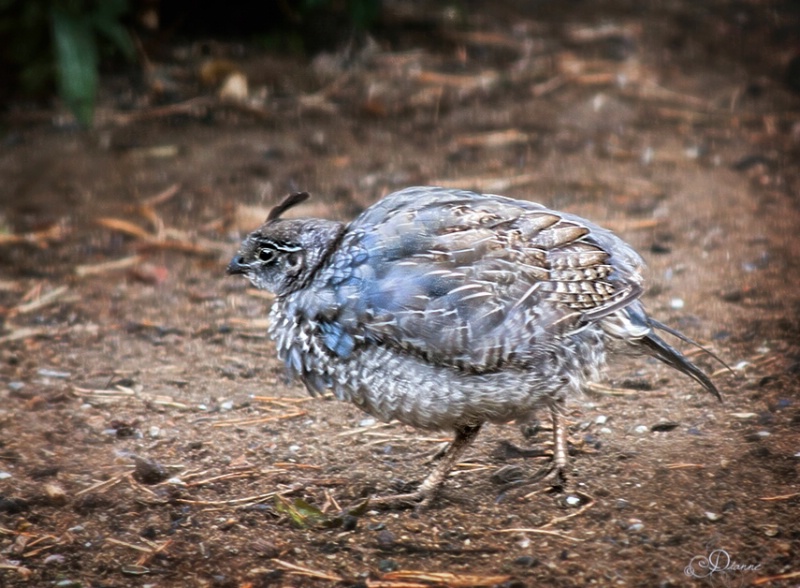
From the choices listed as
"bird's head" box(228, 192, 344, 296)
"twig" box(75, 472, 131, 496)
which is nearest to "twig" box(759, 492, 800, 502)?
"bird's head" box(228, 192, 344, 296)

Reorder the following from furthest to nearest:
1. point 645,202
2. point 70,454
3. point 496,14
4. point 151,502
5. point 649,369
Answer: point 496,14
point 645,202
point 649,369
point 70,454
point 151,502

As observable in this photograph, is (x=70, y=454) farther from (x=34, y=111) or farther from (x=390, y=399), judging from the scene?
(x=34, y=111)

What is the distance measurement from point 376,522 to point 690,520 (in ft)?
4.05

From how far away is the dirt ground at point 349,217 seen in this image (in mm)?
4180

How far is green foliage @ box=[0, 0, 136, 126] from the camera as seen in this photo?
728cm

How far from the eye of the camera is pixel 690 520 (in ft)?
13.8

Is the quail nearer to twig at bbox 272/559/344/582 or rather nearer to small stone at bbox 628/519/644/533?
small stone at bbox 628/519/644/533

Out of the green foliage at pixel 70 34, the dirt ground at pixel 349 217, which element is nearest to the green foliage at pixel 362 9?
the dirt ground at pixel 349 217

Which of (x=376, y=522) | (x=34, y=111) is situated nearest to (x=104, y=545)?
(x=376, y=522)

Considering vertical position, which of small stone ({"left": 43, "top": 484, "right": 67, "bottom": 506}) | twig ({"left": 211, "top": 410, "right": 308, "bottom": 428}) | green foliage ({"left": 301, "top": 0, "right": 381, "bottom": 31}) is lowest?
twig ({"left": 211, "top": 410, "right": 308, "bottom": 428})

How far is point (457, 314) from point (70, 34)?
4368mm

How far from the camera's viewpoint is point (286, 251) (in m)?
4.66

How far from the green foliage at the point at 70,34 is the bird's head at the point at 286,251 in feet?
9.96

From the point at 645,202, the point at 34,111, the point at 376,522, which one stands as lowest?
the point at 376,522
